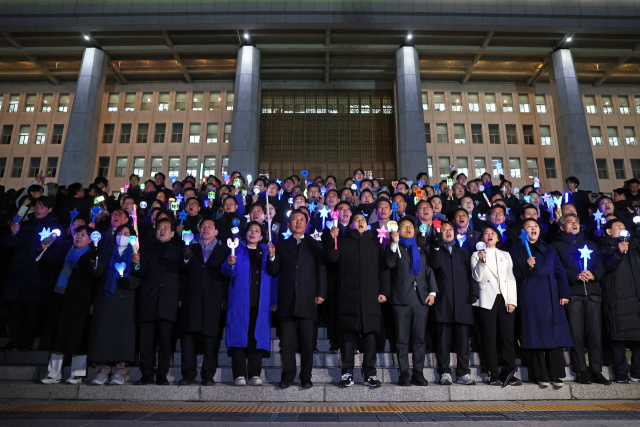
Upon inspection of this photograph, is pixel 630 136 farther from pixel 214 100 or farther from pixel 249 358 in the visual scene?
pixel 249 358

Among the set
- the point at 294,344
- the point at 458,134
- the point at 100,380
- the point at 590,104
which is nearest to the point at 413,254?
the point at 294,344

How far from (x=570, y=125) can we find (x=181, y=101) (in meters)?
20.7

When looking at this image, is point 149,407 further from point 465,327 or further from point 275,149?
point 275,149

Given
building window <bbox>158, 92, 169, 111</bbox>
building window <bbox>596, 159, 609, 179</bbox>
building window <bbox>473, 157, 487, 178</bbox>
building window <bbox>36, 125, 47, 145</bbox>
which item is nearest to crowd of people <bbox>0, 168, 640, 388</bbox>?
building window <bbox>473, 157, 487, 178</bbox>

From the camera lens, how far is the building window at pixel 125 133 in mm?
24562

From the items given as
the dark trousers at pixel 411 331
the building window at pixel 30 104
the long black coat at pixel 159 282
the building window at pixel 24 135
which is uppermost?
the building window at pixel 30 104

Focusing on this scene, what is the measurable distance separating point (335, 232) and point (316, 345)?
1715 millimetres

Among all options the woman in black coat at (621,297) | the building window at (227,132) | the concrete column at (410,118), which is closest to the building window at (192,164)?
the building window at (227,132)

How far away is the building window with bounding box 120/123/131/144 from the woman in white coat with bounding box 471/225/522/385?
23.3 meters

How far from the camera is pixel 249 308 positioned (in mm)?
5617

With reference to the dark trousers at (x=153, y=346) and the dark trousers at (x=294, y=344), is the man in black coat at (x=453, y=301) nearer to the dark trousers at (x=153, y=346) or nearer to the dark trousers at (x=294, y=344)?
the dark trousers at (x=294, y=344)

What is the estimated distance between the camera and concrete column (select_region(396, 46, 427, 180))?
19891 millimetres

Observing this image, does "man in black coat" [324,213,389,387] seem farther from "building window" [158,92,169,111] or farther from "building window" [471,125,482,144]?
"building window" [158,92,169,111]

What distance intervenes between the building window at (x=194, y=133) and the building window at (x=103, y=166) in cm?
472
